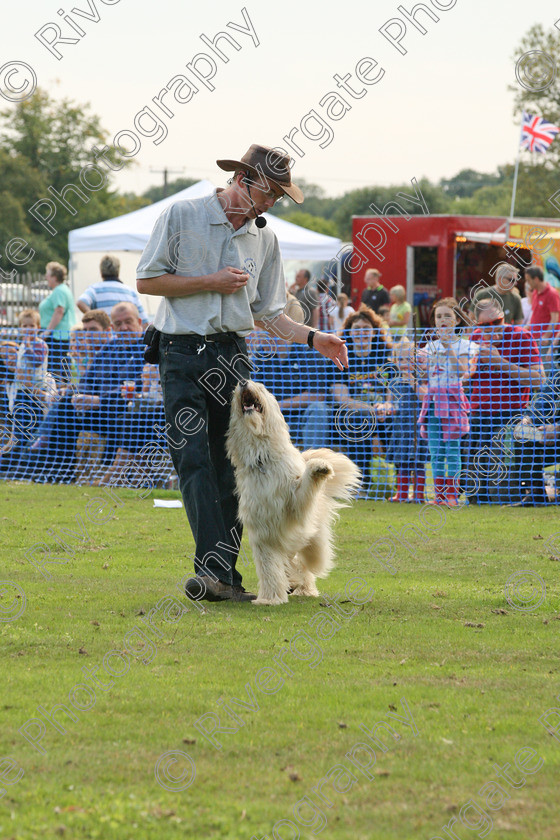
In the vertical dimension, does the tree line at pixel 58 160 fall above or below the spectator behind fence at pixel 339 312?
above

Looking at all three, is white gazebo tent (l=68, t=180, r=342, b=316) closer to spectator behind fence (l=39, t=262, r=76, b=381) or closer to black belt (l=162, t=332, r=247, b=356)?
spectator behind fence (l=39, t=262, r=76, b=381)

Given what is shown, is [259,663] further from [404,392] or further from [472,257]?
[472,257]

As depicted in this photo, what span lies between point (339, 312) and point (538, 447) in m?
8.40

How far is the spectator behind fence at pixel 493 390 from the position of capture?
34.2 feet

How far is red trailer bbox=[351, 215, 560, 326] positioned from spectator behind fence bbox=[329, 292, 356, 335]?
1657 millimetres

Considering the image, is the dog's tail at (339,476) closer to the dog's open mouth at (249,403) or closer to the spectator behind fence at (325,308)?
the dog's open mouth at (249,403)

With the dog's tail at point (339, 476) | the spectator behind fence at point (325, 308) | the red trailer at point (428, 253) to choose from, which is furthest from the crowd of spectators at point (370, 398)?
the red trailer at point (428, 253)

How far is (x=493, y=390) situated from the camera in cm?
1057

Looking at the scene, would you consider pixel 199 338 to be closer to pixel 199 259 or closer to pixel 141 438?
pixel 199 259

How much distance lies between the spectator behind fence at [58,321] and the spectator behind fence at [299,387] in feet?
7.78

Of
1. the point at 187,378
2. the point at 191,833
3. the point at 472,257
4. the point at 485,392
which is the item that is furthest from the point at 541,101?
the point at 191,833

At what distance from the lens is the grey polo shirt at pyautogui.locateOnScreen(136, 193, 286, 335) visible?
581cm

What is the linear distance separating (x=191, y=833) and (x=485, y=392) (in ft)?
26.8

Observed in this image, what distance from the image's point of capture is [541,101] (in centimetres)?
4272
